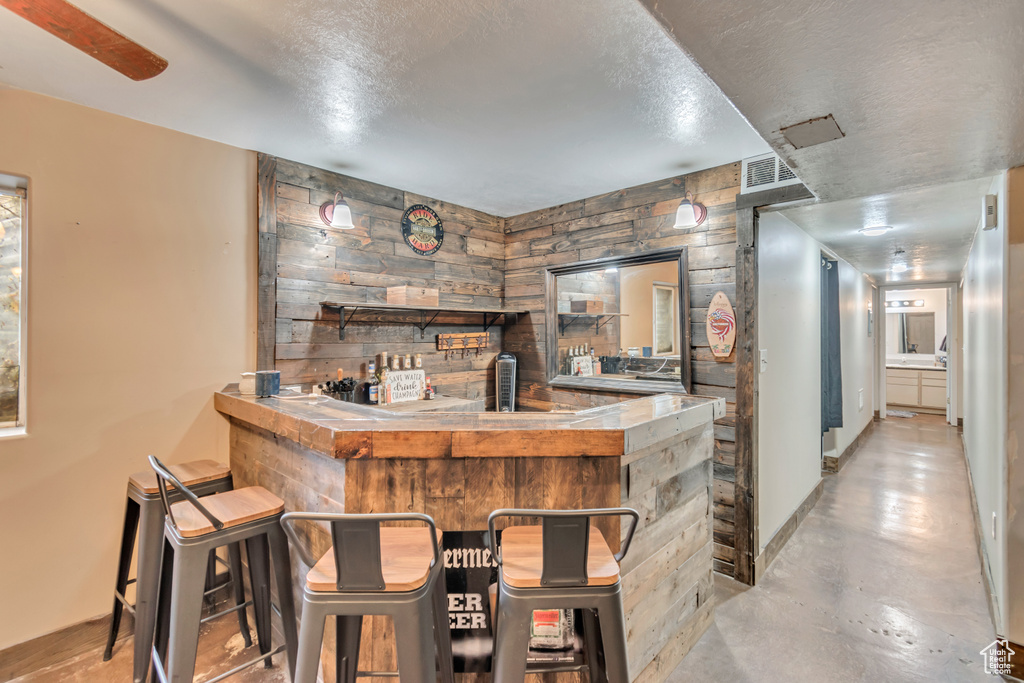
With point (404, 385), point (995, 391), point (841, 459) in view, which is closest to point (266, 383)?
point (404, 385)

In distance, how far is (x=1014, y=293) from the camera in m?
1.83

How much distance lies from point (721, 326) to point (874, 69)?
1656mm

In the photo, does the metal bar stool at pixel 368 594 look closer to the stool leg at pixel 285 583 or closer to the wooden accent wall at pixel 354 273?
the stool leg at pixel 285 583

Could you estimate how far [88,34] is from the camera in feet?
3.91

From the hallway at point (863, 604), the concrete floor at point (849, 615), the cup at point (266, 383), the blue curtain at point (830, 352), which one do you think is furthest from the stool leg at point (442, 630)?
the blue curtain at point (830, 352)

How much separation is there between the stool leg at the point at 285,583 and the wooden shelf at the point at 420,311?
56.5 inches

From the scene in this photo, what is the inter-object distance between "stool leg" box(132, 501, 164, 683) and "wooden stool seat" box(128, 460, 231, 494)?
83 mm

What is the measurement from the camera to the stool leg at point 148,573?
5.87 feet

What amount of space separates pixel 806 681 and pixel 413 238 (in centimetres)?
324

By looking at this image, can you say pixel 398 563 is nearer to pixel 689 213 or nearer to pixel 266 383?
pixel 266 383

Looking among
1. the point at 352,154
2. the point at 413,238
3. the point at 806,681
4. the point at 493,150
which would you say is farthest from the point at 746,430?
the point at 352,154

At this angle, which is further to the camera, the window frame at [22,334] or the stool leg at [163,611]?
the window frame at [22,334]

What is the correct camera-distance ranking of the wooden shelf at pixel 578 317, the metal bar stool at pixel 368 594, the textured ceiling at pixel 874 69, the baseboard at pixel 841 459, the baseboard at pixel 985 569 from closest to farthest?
the textured ceiling at pixel 874 69 → the metal bar stool at pixel 368 594 → the baseboard at pixel 985 569 → the wooden shelf at pixel 578 317 → the baseboard at pixel 841 459

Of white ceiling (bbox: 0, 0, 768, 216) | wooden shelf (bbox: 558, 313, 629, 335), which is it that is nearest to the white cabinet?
wooden shelf (bbox: 558, 313, 629, 335)
